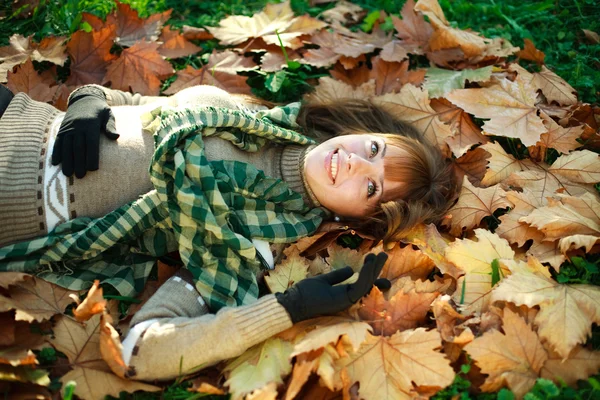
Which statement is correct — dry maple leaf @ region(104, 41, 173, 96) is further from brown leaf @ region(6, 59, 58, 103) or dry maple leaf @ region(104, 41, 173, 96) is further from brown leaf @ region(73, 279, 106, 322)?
brown leaf @ region(73, 279, 106, 322)

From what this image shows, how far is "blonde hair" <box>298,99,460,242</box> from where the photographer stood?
262 centimetres

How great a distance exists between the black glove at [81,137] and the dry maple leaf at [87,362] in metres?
0.65

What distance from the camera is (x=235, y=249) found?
237 centimetres

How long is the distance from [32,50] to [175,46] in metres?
0.82

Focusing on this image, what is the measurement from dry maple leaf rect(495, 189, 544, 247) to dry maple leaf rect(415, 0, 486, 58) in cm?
105

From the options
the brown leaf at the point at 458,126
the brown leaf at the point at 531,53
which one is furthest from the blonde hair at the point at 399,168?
the brown leaf at the point at 531,53

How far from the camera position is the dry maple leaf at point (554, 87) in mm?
3076

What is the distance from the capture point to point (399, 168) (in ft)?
8.61

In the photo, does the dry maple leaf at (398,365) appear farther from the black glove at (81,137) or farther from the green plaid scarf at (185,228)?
the black glove at (81,137)

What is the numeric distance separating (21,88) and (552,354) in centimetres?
290

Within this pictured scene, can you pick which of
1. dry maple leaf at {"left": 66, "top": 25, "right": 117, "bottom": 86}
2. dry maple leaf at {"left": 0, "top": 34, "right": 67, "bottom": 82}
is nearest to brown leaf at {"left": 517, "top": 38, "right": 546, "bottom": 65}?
dry maple leaf at {"left": 66, "top": 25, "right": 117, "bottom": 86}

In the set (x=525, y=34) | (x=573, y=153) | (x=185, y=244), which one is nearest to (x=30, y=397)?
(x=185, y=244)

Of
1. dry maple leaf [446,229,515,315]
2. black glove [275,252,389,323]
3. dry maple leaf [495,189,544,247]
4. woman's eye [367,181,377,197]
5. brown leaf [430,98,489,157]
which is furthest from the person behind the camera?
brown leaf [430,98,489,157]

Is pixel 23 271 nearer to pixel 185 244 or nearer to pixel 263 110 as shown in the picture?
pixel 185 244
